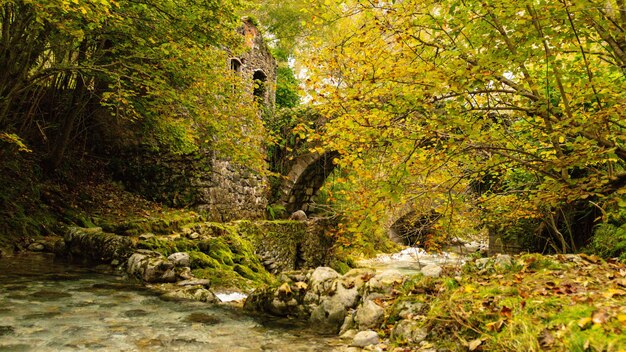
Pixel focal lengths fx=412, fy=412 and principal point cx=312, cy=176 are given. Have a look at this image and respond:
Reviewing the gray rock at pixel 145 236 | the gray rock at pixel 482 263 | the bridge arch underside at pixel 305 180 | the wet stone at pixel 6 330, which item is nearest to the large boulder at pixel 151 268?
the gray rock at pixel 145 236

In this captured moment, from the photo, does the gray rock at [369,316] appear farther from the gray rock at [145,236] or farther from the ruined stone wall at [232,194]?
the ruined stone wall at [232,194]

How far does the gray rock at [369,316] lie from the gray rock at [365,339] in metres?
0.27

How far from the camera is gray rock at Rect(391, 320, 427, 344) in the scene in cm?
318

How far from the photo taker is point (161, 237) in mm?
7773

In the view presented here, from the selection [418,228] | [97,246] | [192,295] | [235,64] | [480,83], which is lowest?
[192,295]

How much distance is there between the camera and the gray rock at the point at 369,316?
3.77 metres

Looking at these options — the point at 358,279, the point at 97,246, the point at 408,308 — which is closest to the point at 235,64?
the point at 97,246

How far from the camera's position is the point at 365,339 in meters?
3.40

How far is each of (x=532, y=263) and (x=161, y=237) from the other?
621 centimetres

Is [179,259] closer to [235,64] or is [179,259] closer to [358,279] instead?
[358,279]

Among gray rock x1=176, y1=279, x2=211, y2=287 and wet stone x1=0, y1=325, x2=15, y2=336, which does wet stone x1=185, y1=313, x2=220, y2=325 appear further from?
gray rock x1=176, y1=279, x2=211, y2=287

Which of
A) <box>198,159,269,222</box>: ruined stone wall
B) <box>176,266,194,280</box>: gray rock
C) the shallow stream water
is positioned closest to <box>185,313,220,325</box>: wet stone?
the shallow stream water

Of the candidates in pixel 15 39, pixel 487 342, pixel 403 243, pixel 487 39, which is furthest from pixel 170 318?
pixel 403 243

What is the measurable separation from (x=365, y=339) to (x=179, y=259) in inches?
169
